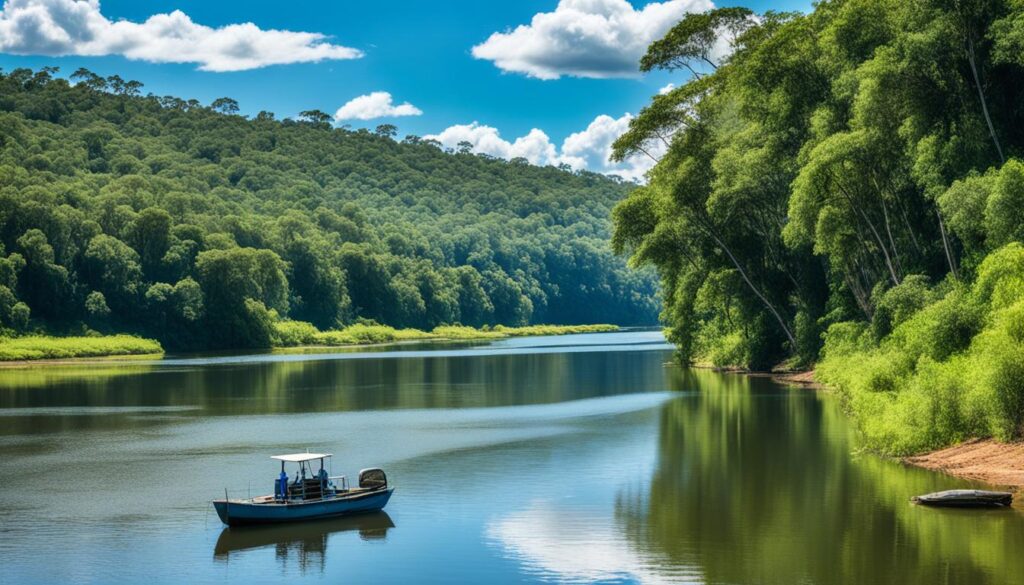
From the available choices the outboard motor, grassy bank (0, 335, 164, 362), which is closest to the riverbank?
grassy bank (0, 335, 164, 362)

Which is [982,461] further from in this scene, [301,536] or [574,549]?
[301,536]

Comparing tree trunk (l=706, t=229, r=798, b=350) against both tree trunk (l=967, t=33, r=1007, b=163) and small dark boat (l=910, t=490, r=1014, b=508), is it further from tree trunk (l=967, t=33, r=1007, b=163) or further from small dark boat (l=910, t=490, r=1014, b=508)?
small dark boat (l=910, t=490, r=1014, b=508)

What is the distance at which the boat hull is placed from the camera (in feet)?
97.7

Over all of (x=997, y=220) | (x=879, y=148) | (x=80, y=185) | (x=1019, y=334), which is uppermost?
(x=80, y=185)

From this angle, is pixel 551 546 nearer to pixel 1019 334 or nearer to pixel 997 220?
pixel 1019 334

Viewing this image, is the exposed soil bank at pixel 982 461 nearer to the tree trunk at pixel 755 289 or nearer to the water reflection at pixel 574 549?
the water reflection at pixel 574 549

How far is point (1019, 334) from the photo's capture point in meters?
34.8

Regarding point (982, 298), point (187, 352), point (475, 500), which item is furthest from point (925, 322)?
point (187, 352)

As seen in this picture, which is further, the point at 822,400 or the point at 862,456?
the point at 822,400

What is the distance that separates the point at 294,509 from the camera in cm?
3055

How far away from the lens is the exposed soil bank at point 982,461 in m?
32.4

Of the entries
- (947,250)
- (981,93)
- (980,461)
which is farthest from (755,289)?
(980,461)

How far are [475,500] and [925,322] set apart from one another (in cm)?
2085

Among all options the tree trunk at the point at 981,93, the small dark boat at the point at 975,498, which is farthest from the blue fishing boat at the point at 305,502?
the tree trunk at the point at 981,93
